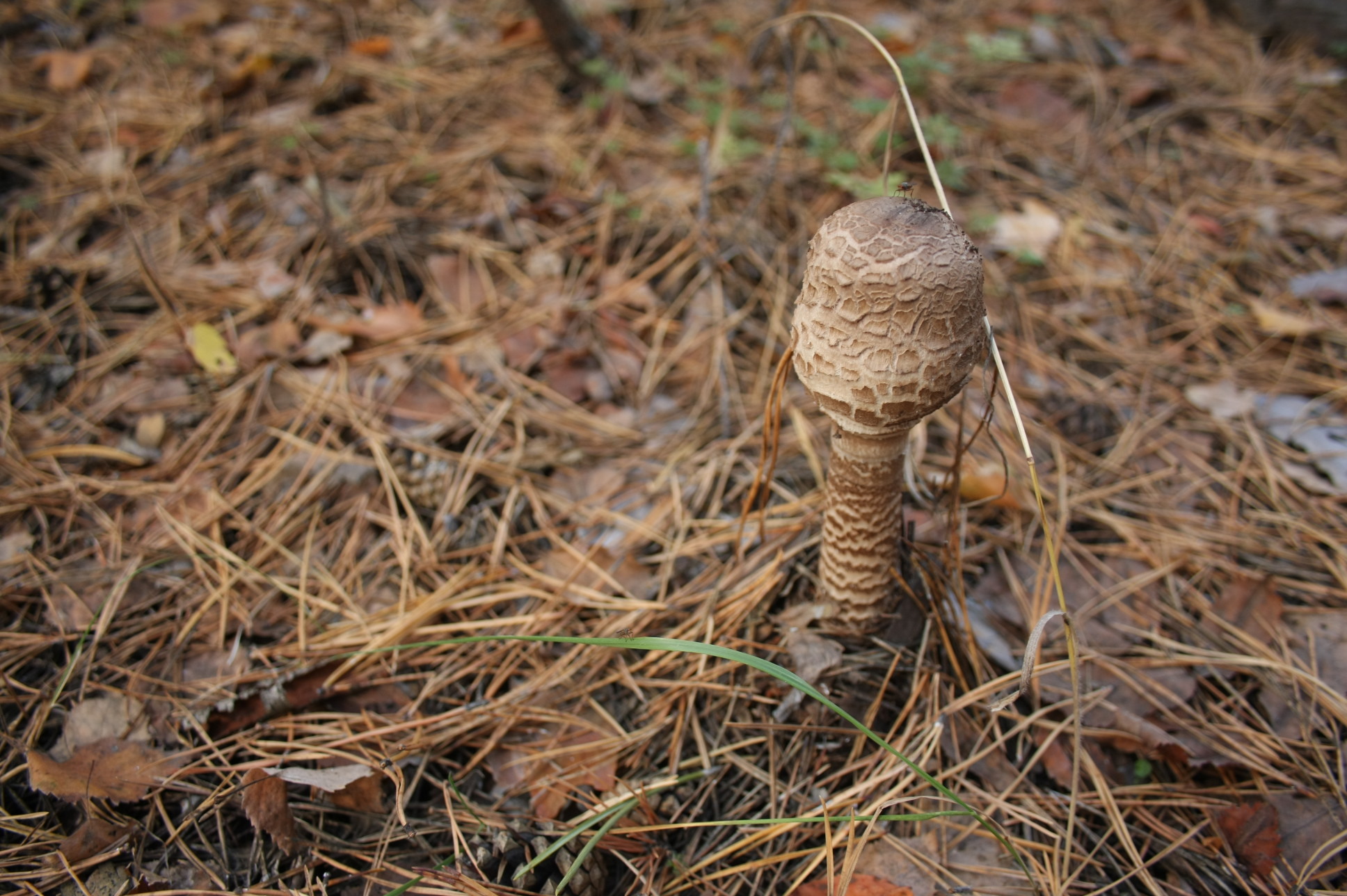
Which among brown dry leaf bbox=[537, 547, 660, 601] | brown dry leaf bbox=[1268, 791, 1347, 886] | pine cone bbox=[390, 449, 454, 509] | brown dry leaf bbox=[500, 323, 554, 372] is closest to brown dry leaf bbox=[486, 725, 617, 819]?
brown dry leaf bbox=[537, 547, 660, 601]

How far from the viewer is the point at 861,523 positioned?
6.62 feet

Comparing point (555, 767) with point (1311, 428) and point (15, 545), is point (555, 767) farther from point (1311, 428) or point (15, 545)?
point (1311, 428)

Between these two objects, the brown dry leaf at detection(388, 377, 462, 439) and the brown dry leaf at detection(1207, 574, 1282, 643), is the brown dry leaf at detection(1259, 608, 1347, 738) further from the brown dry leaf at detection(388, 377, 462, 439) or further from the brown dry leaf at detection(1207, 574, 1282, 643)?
the brown dry leaf at detection(388, 377, 462, 439)

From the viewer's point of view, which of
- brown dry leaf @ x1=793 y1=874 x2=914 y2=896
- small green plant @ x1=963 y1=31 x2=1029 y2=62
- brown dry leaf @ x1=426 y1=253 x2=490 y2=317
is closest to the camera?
brown dry leaf @ x1=793 y1=874 x2=914 y2=896

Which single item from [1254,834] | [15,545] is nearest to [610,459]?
[15,545]

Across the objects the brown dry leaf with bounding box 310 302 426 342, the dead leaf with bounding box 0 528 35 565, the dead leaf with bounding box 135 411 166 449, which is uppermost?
Result: the brown dry leaf with bounding box 310 302 426 342

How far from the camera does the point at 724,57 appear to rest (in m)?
4.39

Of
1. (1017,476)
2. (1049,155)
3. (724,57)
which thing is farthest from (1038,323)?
(724,57)

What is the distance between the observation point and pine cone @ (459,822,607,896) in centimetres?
182

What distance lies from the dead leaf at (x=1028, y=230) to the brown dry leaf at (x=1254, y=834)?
2368 mm

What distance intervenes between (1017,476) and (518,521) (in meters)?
1.74

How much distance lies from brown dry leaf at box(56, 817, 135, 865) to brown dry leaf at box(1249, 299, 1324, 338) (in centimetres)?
425

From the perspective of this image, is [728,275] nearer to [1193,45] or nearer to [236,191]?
[236,191]

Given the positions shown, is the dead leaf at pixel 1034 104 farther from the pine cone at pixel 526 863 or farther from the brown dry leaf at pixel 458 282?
the pine cone at pixel 526 863
